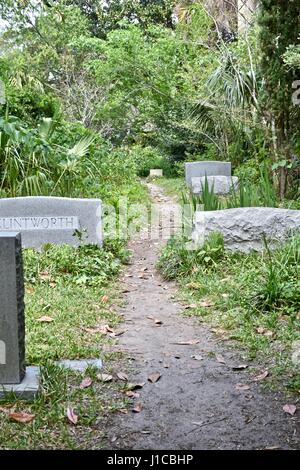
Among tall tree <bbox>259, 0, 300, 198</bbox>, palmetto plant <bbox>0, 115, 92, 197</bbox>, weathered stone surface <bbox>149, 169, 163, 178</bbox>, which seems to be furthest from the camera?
weathered stone surface <bbox>149, 169, 163, 178</bbox>

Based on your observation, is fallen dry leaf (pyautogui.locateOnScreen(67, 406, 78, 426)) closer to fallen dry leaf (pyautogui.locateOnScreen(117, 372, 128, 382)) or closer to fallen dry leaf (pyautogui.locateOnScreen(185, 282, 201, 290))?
fallen dry leaf (pyautogui.locateOnScreen(117, 372, 128, 382))

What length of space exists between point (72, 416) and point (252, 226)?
3960mm

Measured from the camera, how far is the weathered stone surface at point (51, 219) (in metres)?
6.90

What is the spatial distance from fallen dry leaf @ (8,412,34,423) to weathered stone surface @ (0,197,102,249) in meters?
3.96

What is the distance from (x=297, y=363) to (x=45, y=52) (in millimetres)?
16324

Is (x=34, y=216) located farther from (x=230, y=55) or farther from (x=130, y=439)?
(x=230, y=55)

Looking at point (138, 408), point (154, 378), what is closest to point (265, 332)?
point (154, 378)

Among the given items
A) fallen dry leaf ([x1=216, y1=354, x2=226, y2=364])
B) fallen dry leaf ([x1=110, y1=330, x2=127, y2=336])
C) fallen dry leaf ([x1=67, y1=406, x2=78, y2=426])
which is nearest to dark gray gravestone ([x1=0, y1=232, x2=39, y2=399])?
fallen dry leaf ([x1=67, y1=406, x2=78, y2=426])

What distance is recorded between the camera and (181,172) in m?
18.3

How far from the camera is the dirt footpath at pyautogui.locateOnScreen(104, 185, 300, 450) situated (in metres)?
2.94

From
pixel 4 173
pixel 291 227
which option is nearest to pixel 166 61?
pixel 4 173

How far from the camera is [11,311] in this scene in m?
3.30

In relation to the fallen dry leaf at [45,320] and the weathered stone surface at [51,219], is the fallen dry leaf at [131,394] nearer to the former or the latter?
the fallen dry leaf at [45,320]

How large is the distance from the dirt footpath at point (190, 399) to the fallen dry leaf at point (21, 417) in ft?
1.49
